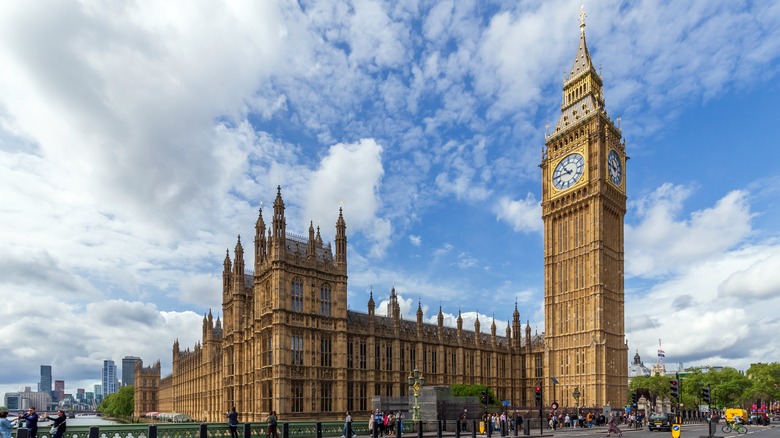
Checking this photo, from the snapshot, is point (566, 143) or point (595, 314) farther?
point (566, 143)

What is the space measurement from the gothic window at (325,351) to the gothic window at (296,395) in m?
3.58

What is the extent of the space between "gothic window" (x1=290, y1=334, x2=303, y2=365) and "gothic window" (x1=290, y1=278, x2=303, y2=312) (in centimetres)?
278

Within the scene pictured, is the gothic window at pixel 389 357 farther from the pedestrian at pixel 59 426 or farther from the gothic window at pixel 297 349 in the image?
the pedestrian at pixel 59 426

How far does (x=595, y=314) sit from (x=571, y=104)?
107 feet

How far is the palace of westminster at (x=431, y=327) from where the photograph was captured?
195 ft

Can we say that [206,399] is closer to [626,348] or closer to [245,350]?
[245,350]

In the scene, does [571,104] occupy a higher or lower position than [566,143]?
higher

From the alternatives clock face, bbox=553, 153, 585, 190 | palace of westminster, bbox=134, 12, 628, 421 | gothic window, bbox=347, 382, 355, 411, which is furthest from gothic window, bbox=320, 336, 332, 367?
clock face, bbox=553, 153, 585, 190

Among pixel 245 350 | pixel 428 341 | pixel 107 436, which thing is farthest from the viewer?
pixel 428 341

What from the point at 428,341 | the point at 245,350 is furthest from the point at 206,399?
the point at 428,341

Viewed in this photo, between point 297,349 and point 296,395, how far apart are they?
4.42 m

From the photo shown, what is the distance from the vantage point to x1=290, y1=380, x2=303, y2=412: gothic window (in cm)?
5716

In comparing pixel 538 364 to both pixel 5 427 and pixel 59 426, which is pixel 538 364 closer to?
pixel 59 426

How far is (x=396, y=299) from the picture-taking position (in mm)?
85812
